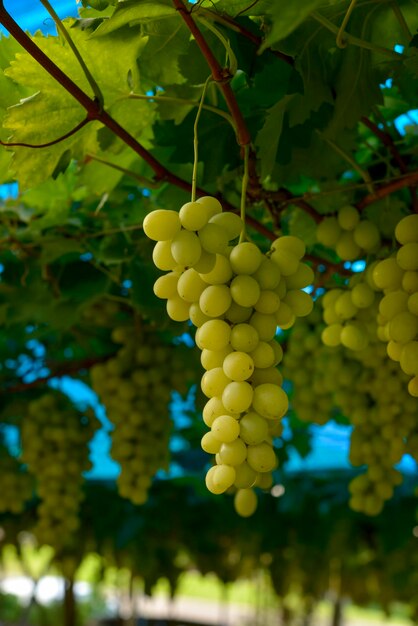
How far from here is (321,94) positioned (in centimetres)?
110

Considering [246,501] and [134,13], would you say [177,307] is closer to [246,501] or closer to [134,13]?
[246,501]

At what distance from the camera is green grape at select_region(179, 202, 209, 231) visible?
0.78 meters

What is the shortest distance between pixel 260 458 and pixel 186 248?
9.1 inches

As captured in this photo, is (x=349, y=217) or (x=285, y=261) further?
(x=349, y=217)

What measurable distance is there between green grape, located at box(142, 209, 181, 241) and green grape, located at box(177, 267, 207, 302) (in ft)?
0.18

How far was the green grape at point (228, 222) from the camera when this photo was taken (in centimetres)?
81

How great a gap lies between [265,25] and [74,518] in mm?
1788

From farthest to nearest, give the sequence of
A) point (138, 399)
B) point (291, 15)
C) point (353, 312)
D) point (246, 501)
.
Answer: point (138, 399), point (353, 312), point (246, 501), point (291, 15)

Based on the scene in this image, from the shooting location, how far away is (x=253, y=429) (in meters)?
0.78

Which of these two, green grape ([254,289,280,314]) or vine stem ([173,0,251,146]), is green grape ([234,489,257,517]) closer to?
green grape ([254,289,280,314])

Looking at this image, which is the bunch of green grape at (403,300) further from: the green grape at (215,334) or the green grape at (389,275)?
the green grape at (215,334)

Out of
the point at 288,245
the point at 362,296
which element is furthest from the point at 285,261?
the point at 362,296

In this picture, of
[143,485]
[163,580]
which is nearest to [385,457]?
[143,485]

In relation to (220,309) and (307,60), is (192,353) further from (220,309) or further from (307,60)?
(220,309)
